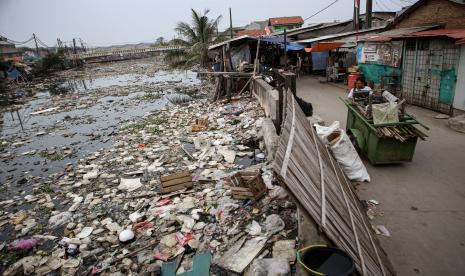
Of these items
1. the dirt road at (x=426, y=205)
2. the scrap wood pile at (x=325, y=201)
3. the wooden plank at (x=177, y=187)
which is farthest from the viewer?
the wooden plank at (x=177, y=187)

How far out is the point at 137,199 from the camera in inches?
233

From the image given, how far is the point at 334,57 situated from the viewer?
60.2 feet

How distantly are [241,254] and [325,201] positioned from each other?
153 cm

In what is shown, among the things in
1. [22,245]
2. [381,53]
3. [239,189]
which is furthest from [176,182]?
[381,53]

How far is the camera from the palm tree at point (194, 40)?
75.5 ft

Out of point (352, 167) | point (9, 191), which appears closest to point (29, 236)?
point (9, 191)

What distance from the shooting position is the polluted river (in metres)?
4.20

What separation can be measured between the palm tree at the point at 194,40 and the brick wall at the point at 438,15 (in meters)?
14.9

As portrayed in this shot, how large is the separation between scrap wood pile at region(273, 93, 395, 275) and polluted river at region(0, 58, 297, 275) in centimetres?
103

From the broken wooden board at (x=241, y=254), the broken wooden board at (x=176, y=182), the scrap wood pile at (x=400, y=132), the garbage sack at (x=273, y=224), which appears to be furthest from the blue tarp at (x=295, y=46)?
the broken wooden board at (x=241, y=254)

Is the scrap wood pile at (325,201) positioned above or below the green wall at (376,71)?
below

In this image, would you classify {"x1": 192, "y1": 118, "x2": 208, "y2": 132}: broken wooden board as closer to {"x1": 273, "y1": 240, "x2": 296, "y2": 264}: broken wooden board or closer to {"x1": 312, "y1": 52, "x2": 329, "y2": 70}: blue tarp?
{"x1": 273, "y1": 240, "x2": 296, "y2": 264}: broken wooden board

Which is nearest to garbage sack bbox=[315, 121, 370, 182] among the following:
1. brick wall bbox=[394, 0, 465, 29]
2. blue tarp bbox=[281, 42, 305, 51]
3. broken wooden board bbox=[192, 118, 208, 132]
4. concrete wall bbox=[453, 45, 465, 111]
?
concrete wall bbox=[453, 45, 465, 111]

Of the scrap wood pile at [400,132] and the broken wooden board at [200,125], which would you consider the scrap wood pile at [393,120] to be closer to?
the scrap wood pile at [400,132]
